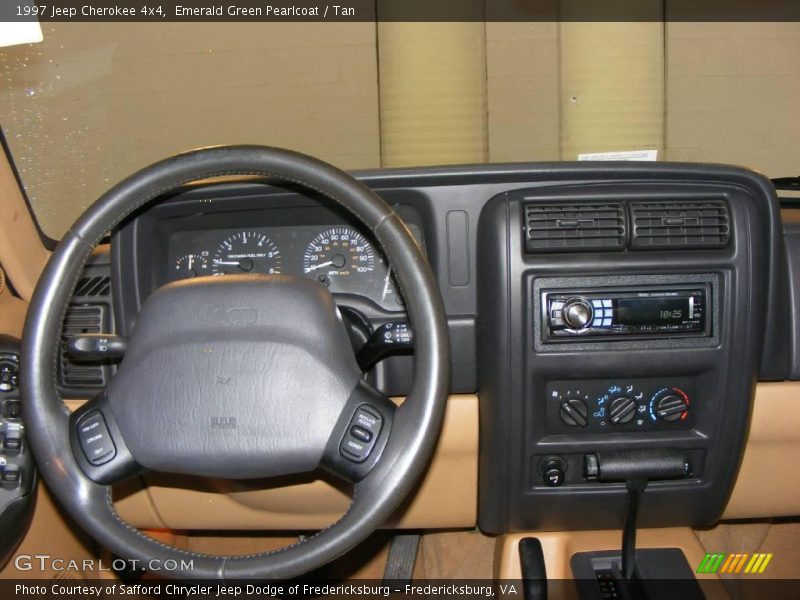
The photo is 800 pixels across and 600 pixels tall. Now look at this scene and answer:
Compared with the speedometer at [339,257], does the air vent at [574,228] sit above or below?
above

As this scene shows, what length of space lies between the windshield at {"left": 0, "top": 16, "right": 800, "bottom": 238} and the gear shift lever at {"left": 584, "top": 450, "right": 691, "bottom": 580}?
6.71ft

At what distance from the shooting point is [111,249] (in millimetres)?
1438

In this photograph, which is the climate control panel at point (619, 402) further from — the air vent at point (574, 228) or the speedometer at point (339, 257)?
the speedometer at point (339, 257)

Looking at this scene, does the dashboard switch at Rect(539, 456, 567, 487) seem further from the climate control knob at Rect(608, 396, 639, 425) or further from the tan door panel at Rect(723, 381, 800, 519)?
the tan door panel at Rect(723, 381, 800, 519)

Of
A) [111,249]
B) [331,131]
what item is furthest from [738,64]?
[111,249]

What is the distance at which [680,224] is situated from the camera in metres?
1.27

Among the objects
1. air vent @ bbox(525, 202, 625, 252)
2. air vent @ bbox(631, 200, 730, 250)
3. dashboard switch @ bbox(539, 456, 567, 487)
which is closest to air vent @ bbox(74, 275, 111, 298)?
air vent @ bbox(525, 202, 625, 252)

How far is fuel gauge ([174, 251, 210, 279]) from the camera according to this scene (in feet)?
4.90

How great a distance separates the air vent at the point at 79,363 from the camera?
4.77ft

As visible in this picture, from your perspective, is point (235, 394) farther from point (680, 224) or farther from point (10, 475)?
point (680, 224)

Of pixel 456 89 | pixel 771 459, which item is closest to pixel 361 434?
pixel 771 459

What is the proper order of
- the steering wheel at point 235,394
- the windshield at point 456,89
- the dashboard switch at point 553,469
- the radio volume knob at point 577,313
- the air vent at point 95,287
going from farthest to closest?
1. the windshield at point 456,89
2. the air vent at point 95,287
3. the dashboard switch at point 553,469
4. the radio volume knob at point 577,313
5. the steering wheel at point 235,394


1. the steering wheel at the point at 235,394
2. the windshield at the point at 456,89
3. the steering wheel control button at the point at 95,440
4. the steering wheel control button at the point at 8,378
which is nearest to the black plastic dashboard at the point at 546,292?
the steering wheel control button at the point at 8,378

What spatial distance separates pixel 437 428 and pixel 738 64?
3.63 m
